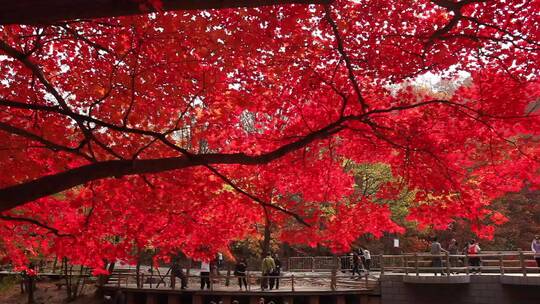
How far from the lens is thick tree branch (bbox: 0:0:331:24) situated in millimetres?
4570

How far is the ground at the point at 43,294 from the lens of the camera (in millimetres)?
27070

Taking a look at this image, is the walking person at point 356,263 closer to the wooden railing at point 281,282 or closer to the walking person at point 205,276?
the wooden railing at point 281,282

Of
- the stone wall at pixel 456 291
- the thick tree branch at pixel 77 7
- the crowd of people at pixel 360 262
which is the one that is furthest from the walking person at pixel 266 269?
the thick tree branch at pixel 77 7

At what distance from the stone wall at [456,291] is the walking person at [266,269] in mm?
5127

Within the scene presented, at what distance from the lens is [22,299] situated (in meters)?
29.3

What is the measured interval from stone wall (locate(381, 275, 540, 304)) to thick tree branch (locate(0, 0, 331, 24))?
1661 cm

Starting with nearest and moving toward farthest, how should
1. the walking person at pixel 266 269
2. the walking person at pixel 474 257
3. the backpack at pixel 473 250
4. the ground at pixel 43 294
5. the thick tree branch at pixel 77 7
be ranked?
1. the thick tree branch at pixel 77 7
2. the walking person at pixel 474 257
3. the backpack at pixel 473 250
4. the walking person at pixel 266 269
5. the ground at pixel 43 294

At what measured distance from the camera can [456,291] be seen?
18906 millimetres

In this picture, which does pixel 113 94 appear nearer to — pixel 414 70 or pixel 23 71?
pixel 23 71

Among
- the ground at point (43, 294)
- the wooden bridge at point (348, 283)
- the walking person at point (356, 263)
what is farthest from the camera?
the ground at point (43, 294)

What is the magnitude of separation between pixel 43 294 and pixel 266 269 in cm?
1641

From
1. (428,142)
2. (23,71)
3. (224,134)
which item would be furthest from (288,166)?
(23,71)

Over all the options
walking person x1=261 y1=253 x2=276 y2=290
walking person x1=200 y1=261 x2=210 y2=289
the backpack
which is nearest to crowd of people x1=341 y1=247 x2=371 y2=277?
walking person x1=261 y1=253 x2=276 y2=290

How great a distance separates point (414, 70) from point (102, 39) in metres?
6.91
